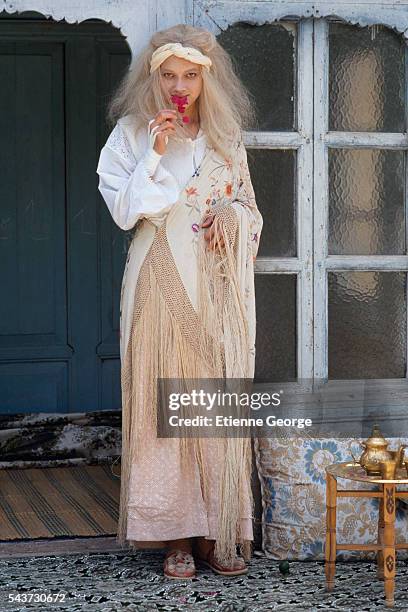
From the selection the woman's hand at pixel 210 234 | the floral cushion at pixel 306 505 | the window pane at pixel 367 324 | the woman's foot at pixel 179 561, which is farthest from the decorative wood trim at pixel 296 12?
the woman's foot at pixel 179 561

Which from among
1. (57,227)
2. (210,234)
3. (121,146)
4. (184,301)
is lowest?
(184,301)

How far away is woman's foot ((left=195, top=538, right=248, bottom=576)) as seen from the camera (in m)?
3.90

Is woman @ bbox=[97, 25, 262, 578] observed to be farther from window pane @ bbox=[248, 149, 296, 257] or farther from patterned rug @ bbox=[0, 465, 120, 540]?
patterned rug @ bbox=[0, 465, 120, 540]

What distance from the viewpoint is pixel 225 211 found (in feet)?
12.6

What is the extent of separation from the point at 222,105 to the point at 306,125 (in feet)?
1.67

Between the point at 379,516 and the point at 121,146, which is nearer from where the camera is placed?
the point at 379,516

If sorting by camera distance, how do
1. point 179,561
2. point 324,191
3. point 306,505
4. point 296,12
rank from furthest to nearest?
point 324,191, point 296,12, point 306,505, point 179,561

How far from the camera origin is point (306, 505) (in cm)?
410

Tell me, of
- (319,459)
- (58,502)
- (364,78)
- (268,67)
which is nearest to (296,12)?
(268,67)

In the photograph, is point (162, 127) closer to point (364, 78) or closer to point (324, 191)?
point (324, 191)

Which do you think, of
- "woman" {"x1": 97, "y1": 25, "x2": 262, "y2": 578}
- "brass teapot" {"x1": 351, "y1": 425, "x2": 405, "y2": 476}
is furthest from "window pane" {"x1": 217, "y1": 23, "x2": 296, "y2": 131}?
"brass teapot" {"x1": 351, "y1": 425, "x2": 405, "y2": 476}

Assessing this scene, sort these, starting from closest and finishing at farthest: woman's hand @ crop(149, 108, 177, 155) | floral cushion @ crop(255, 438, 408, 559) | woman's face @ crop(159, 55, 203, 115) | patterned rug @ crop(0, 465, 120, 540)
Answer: woman's hand @ crop(149, 108, 177, 155), woman's face @ crop(159, 55, 203, 115), floral cushion @ crop(255, 438, 408, 559), patterned rug @ crop(0, 465, 120, 540)

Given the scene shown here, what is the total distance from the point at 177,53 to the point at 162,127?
270 mm

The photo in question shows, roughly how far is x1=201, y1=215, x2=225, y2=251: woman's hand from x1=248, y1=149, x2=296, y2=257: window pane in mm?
475
